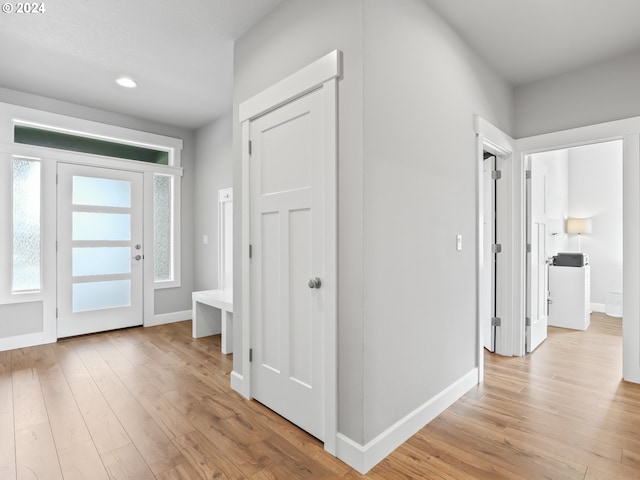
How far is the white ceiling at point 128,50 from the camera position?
230 centimetres

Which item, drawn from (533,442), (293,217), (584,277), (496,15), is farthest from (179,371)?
(584,277)

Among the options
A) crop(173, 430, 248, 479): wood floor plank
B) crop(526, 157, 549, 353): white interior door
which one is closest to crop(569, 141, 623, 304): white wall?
crop(526, 157, 549, 353): white interior door

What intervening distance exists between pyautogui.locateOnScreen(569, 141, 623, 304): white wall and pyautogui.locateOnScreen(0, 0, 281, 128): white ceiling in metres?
5.76

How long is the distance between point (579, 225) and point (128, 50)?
21.6 feet

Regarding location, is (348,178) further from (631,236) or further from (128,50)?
(631,236)

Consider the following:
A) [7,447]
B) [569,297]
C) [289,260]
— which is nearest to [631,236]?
[569,297]

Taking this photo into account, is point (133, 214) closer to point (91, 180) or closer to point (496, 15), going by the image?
point (91, 180)

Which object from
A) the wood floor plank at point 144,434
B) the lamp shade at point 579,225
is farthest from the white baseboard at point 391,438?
the lamp shade at point 579,225

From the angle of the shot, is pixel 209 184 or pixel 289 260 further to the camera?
pixel 209 184

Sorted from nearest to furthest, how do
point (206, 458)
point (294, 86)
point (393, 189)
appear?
1. point (206, 458)
2. point (393, 189)
3. point (294, 86)

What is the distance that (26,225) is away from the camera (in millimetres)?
3652

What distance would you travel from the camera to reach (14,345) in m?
3.56

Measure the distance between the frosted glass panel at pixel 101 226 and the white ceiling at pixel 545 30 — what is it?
4117 millimetres

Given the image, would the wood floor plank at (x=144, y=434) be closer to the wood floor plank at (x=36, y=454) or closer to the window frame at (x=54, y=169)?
the wood floor plank at (x=36, y=454)
